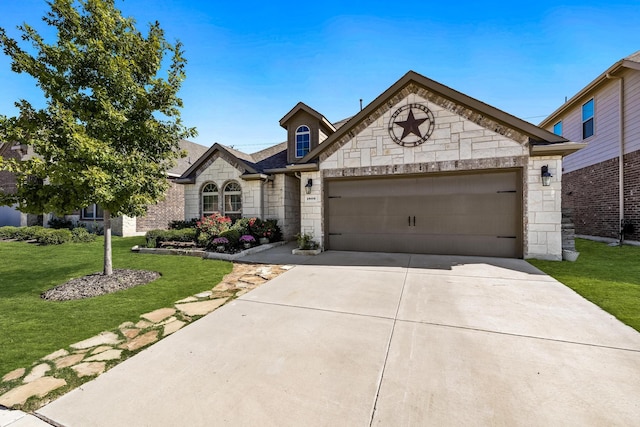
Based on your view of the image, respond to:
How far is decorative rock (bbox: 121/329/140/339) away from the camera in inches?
129

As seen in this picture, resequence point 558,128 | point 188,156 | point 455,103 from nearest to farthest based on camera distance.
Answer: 1. point 455,103
2. point 558,128
3. point 188,156

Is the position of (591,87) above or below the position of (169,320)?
above

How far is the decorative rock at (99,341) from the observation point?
3039 mm

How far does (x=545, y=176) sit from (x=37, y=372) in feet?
34.7

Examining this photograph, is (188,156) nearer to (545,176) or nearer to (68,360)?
(68,360)

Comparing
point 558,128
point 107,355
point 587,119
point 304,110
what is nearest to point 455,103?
point 304,110

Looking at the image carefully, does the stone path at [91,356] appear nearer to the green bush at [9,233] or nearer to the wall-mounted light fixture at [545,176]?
the wall-mounted light fixture at [545,176]

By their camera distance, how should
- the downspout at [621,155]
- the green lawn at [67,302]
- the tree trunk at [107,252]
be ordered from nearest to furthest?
the green lawn at [67,302] < the tree trunk at [107,252] < the downspout at [621,155]

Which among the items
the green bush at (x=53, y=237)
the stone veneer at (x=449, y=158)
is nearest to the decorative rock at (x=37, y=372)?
the stone veneer at (x=449, y=158)

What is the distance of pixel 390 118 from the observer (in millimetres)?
8711

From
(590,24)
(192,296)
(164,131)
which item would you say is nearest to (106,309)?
(192,296)

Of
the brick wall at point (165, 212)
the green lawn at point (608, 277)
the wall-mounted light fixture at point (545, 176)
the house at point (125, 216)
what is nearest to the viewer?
the green lawn at point (608, 277)

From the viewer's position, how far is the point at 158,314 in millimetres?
3965

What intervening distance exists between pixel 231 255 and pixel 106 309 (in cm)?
421
